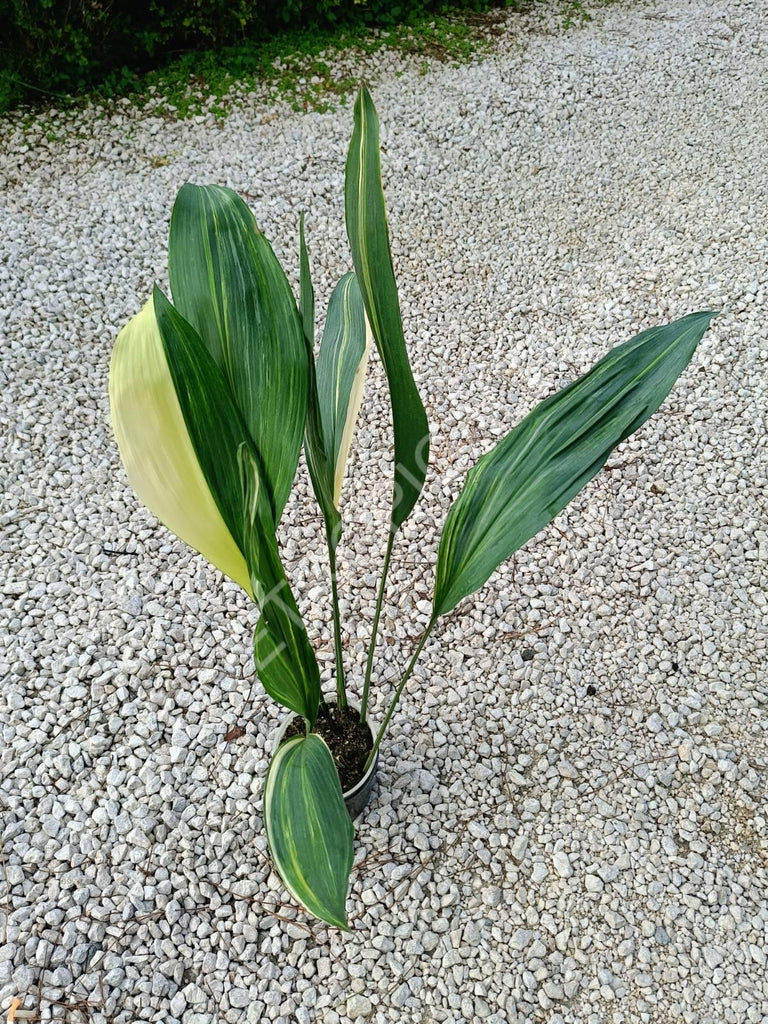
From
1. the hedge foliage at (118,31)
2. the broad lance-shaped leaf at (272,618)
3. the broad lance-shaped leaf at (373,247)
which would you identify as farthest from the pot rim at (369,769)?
the hedge foliage at (118,31)

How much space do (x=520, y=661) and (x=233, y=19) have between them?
248cm

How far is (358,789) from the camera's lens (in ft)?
3.91

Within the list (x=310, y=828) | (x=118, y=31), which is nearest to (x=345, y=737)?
(x=310, y=828)

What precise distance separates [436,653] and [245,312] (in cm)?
85

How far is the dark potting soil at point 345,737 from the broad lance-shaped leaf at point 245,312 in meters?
0.53

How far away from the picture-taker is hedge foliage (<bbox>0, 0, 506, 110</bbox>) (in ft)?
8.57

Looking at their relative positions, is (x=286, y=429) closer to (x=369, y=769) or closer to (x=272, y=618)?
(x=272, y=618)

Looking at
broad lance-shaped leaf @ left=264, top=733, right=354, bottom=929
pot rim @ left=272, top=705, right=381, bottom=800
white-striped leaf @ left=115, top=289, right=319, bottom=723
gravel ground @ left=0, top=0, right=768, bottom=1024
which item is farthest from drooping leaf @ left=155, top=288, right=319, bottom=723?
gravel ground @ left=0, top=0, right=768, bottom=1024

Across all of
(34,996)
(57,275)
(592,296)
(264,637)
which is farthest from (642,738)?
(57,275)

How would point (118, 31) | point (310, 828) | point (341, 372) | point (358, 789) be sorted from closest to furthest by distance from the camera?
point (310, 828) → point (341, 372) → point (358, 789) → point (118, 31)

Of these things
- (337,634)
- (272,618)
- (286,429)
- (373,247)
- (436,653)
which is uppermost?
(373,247)

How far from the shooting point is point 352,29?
120 inches

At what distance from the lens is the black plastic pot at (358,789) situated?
119 centimetres

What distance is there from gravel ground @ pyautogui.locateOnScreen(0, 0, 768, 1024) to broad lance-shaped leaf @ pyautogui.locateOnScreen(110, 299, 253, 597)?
26.9 inches
